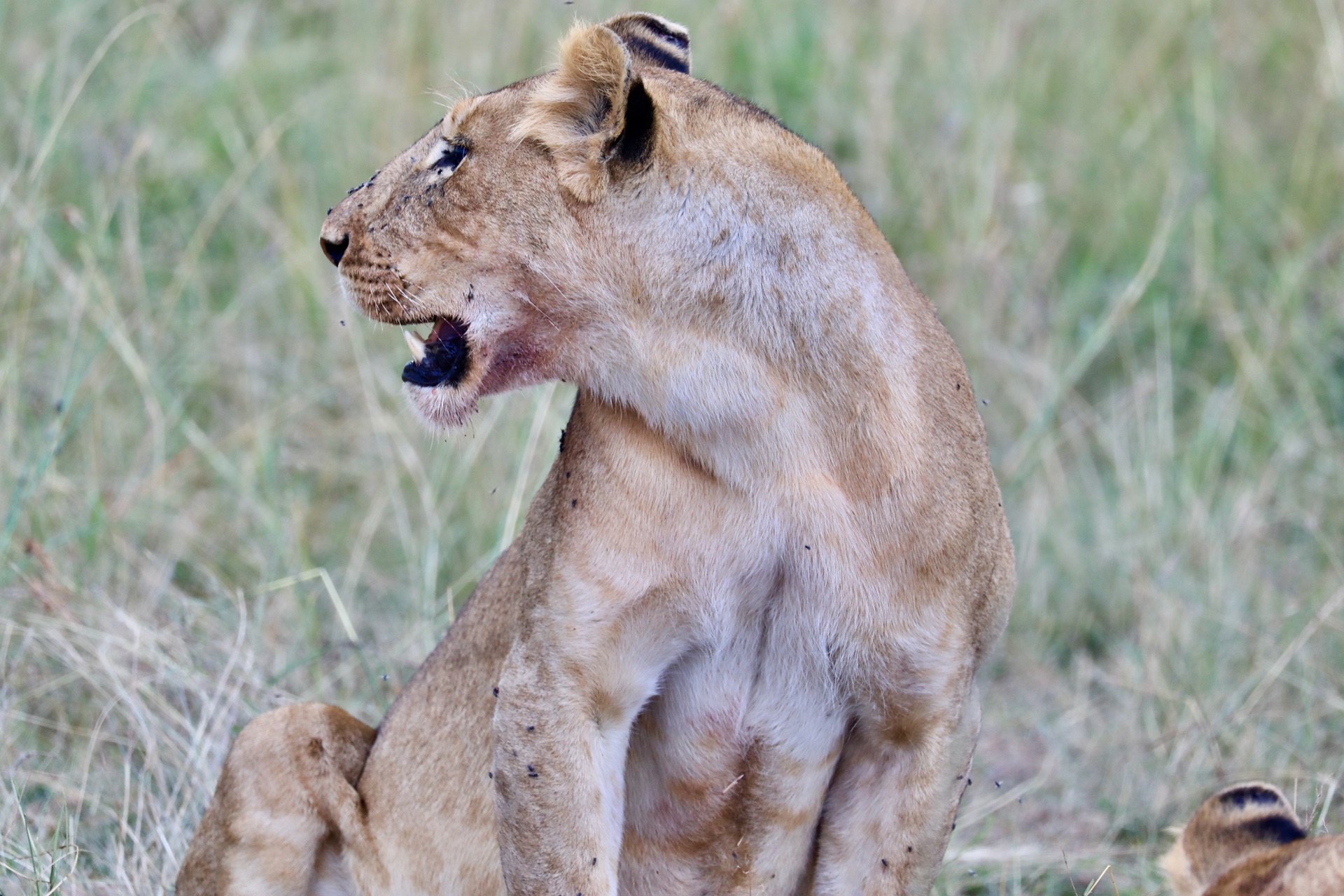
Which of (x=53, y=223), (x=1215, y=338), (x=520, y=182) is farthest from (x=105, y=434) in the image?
(x=1215, y=338)

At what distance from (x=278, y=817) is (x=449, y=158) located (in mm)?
1621

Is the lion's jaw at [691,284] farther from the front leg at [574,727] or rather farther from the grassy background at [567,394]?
the grassy background at [567,394]

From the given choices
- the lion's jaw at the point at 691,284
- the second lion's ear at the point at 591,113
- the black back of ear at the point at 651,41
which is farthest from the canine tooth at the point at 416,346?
the black back of ear at the point at 651,41

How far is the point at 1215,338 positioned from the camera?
7680 millimetres

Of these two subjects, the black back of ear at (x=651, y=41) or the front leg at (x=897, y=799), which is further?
the black back of ear at (x=651, y=41)

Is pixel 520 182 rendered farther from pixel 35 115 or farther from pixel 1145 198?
pixel 1145 198

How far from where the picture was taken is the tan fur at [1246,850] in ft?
9.64

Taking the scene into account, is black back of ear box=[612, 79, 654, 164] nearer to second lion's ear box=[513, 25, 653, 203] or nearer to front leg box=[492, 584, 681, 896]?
second lion's ear box=[513, 25, 653, 203]

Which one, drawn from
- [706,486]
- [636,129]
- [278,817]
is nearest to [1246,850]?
[706,486]

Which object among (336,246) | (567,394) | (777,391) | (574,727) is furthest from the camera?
(567,394)

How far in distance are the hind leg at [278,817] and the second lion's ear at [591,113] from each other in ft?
5.14

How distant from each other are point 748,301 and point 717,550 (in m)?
0.52

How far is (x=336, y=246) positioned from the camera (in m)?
3.67

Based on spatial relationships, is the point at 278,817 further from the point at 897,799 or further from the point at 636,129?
the point at 636,129
